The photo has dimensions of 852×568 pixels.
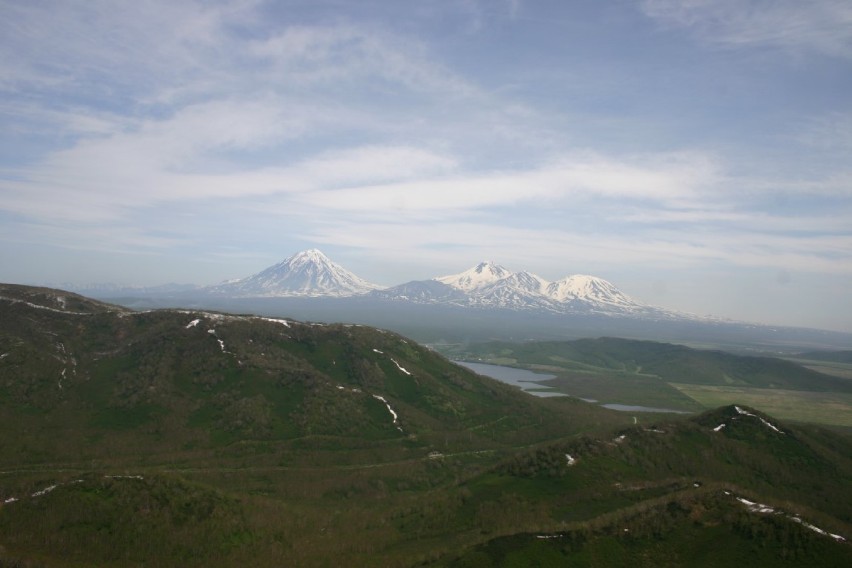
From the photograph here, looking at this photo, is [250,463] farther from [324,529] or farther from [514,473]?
[514,473]

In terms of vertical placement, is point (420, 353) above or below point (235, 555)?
above

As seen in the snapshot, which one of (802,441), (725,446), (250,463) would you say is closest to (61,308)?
(250,463)

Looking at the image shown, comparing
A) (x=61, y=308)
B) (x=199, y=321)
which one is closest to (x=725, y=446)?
(x=199, y=321)

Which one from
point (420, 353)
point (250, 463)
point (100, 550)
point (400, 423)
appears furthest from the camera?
point (420, 353)

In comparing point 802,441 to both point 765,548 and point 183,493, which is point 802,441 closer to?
point 765,548

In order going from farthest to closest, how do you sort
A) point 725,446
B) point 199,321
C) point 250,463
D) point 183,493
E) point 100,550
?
point 199,321, point 250,463, point 725,446, point 183,493, point 100,550

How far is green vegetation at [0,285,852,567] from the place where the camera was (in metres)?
65.1

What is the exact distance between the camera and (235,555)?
70812mm

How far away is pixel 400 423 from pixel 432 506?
146 feet

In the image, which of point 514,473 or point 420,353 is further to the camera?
point 420,353

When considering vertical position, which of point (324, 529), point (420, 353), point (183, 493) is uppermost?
point (420, 353)

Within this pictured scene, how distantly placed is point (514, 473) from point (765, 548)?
3910 cm

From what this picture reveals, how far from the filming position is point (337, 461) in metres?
111

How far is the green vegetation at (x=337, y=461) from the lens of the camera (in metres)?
65.1
